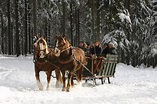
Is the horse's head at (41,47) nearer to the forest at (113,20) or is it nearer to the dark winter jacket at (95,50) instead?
the dark winter jacket at (95,50)

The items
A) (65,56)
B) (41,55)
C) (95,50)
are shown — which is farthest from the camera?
(95,50)

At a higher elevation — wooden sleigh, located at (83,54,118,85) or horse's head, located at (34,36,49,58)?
horse's head, located at (34,36,49,58)

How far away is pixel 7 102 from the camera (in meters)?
9.68

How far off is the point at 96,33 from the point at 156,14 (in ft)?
27.8

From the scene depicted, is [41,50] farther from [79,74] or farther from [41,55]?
[79,74]

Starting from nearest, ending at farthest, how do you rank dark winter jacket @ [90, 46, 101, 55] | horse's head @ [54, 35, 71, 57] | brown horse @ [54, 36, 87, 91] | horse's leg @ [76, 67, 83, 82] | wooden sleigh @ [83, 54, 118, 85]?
horse's head @ [54, 35, 71, 57] < brown horse @ [54, 36, 87, 91] < horse's leg @ [76, 67, 83, 82] < wooden sleigh @ [83, 54, 118, 85] < dark winter jacket @ [90, 46, 101, 55]

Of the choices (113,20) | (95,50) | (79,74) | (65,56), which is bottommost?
(79,74)

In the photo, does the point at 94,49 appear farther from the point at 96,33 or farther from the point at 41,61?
the point at 96,33

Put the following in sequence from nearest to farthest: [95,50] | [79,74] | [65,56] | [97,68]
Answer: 1. [65,56]
2. [79,74]
3. [97,68]
4. [95,50]

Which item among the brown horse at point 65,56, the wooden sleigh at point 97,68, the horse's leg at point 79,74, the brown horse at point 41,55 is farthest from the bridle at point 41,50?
the wooden sleigh at point 97,68

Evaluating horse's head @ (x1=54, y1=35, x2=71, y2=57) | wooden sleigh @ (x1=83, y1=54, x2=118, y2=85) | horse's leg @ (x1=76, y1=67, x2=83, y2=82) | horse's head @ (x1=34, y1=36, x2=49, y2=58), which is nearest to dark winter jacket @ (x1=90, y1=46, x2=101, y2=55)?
wooden sleigh @ (x1=83, y1=54, x2=118, y2=85)

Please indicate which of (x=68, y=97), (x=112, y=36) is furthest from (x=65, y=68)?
(x=112, y=36)

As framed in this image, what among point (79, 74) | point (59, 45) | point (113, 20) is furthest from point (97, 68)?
point (113, 20)

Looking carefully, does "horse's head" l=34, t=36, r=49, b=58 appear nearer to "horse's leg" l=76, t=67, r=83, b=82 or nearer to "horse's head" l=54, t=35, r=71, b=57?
"horse's head" l=54, t=35, r=71, b=57
